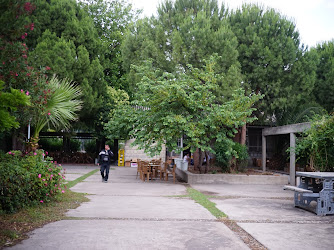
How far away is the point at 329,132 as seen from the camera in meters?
9.64

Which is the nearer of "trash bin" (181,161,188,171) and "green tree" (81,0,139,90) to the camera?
"trash bin" (181,161,188,171)

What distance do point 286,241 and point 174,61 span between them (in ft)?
38.6

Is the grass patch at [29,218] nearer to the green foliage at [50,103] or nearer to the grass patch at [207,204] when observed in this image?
the green foliage at [50,103]

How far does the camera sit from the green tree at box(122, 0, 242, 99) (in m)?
15.4

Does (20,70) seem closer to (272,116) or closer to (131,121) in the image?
(131,121)

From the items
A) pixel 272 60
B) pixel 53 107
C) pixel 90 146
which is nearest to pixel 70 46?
pixel 272 60

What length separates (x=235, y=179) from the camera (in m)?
14.1

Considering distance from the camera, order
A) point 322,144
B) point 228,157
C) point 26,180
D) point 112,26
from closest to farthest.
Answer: point 26,180, point 322,144, point 228,157, point 112,26

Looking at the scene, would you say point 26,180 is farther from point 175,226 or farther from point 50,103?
point 175,226

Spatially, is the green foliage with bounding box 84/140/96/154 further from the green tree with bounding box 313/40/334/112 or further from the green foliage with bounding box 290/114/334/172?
the green foliage with bounding box 290/114/334/172

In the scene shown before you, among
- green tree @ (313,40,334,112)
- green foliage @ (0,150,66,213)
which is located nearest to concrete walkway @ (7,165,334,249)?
green foliage @ (0,150,66,213)

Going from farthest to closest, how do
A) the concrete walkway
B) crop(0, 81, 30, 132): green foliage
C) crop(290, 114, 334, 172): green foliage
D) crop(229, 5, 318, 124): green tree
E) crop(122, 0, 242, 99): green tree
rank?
crop(229, 5, 318, 124): green tree, crop(122, 0, 242, 99): green tree, crop(290, 114, 334, 172): green foliage, the concrete walkway, crop(0, 81, 30, 132): green foliage

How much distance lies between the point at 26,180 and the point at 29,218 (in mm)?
753

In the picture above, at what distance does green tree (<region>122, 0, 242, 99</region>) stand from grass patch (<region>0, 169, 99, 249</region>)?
898 cm
